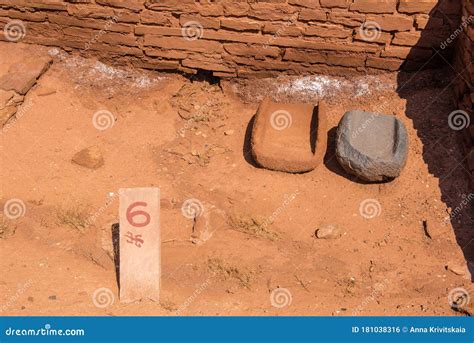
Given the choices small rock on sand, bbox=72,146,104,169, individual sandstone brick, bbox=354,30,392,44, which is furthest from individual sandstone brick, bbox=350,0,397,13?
small rock on sand, bbox=72,146,104,169

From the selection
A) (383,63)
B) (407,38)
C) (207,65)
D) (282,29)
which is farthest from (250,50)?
(407,38)

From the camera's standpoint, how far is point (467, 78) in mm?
6727

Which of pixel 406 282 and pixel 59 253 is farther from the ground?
pixel 406 282

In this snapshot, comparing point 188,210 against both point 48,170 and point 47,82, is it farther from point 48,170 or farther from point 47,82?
point 47,82

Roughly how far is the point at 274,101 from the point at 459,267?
9.74 feet

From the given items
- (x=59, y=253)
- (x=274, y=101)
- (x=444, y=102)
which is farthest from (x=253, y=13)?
(x=59, y=253)

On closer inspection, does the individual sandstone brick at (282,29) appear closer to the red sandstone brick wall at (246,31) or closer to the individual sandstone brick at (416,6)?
the red sandstone brick wall at (246,31)

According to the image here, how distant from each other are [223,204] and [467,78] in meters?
3.06

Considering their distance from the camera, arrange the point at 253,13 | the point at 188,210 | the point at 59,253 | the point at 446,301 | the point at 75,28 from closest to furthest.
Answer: the point at 446,301 → the point at 59,253 → the point at 188,210 → the point at 253,13 → the point at 75,28

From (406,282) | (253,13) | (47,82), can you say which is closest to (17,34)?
(47,82)

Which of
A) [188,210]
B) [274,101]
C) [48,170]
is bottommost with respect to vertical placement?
[48,170]

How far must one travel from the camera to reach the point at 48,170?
6723 millimetres

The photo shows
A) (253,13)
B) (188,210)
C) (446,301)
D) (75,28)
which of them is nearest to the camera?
(446,301)

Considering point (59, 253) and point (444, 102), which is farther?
point (444, 102)
